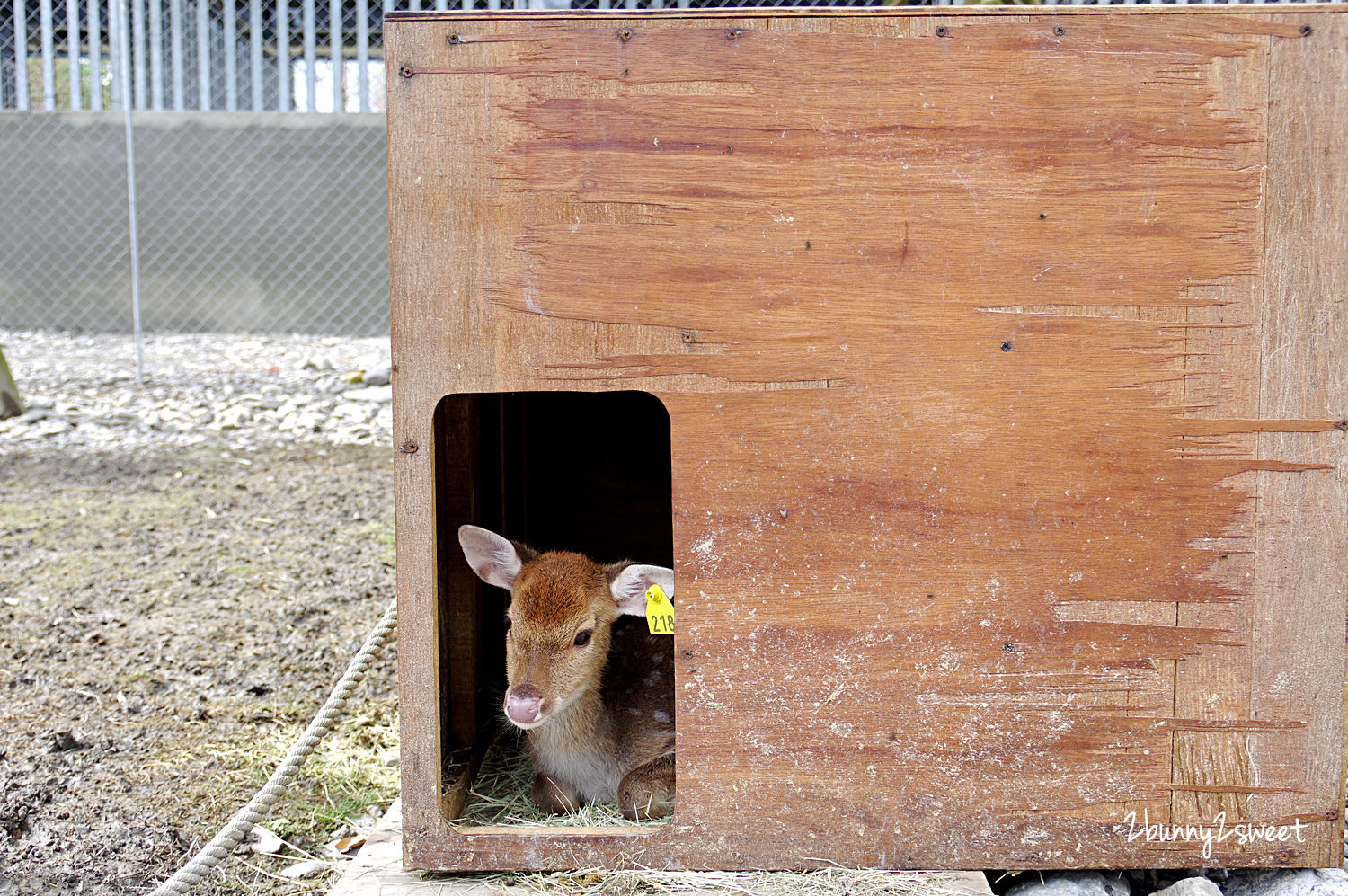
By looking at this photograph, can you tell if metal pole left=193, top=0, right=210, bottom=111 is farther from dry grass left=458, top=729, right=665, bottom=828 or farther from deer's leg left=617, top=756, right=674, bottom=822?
deer's leg left=617, top=756, right=674, bottom=822

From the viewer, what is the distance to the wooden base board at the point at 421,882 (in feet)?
8.84

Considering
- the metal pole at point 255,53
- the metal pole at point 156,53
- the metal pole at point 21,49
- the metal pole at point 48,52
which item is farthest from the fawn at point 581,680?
the metal pole at point 21,49

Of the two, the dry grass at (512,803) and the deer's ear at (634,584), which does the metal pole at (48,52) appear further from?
the deer's ear at (634,584)

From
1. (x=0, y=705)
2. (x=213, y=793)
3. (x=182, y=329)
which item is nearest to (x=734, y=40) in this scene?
(x=213, y=793)

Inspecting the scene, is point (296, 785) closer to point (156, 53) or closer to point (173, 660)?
point (173, 660)

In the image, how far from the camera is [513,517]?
4.39 meters

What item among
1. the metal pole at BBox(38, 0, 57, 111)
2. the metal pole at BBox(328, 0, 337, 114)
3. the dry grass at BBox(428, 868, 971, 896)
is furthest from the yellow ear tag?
the metal pole at BBox(38, 0, 57, 111)

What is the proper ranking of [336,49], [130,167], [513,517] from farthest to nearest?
[336,49] < [130,167] < [513,517]

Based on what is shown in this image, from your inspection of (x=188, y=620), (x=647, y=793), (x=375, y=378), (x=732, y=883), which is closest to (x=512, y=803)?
(x=647, y=793)

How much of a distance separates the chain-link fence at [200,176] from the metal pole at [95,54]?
0.02 metres

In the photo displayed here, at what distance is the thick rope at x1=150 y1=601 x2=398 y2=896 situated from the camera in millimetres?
2932

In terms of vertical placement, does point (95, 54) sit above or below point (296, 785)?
above

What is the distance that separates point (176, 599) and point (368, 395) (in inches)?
187

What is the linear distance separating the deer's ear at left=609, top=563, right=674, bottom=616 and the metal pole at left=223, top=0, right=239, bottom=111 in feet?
32.5
